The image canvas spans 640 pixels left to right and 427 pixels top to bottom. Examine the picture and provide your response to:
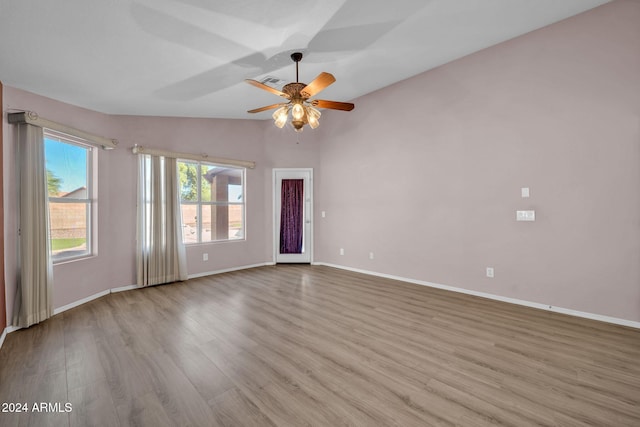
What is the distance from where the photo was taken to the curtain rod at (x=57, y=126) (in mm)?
2949

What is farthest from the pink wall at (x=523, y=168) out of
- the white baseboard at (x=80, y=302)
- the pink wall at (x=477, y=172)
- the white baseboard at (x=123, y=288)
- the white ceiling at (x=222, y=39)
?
the white baseboard at (x=80, y=302)

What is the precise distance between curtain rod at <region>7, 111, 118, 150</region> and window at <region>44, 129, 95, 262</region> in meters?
0.17

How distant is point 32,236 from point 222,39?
3067 millimetres

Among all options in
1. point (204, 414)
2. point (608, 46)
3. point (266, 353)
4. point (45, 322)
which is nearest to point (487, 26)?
point (608, 46)

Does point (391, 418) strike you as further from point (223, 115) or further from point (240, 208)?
point (223, 115)

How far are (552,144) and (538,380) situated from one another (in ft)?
8.48

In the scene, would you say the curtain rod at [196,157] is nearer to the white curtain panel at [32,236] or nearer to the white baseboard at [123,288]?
the white curtain panel at [32,236]

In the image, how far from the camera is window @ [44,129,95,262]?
11.5 feet

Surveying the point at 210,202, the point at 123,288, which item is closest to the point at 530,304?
the point at 210,202

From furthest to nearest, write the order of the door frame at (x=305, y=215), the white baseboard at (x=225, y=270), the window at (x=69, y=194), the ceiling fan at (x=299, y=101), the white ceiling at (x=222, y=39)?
1. the door frame at (x=305, y=215)
2. the white baseboard at (x=225, y=270)
3. the window at (x=69, y=194)
4. the ceiling fan at (x=299, y=101)
5. the white ceiling at (x=222, y=39)

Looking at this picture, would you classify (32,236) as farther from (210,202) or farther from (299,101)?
(299,101)

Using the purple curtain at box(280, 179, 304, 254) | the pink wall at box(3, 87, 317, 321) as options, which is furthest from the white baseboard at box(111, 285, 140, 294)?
the purple curtain at box(280, 179, 304, 254)

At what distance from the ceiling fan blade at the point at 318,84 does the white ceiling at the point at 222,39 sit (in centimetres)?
60

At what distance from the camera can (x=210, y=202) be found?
5246 mm
